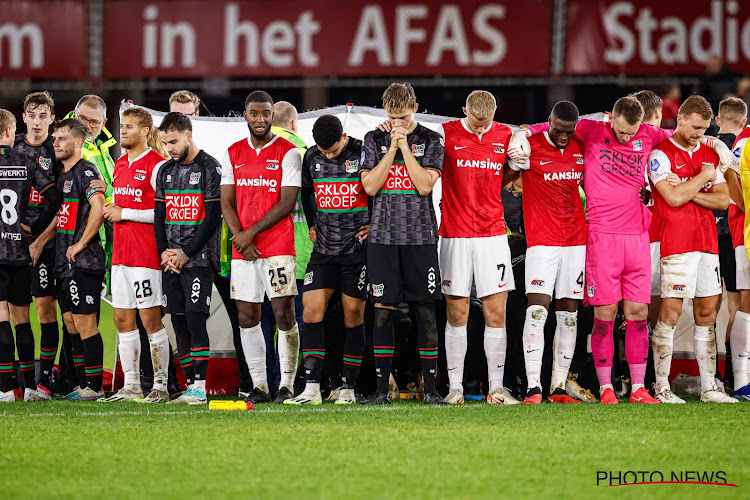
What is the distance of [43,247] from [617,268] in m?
4.06

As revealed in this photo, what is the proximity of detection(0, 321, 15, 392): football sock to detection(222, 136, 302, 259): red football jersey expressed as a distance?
172 cm

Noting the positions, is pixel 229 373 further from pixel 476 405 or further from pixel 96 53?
pixel 96 53

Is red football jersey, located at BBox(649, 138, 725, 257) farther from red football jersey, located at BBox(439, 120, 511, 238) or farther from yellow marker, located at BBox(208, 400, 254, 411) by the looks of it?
yellow marker, located at BBox(208, 400, 254, 411)

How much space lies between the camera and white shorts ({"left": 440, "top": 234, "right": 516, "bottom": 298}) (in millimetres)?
7066

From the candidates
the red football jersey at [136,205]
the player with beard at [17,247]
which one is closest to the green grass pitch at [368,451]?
the player with beard at [17,247]

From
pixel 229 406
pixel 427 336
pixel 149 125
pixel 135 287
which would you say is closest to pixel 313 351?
pixel 229 406

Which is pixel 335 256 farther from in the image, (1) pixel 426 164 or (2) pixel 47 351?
(2) pixel 47 351

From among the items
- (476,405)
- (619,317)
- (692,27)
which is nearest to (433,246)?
(476,405)

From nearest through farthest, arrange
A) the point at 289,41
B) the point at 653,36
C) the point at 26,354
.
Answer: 1. the point at 26,354
2. the point at 653,36
3. the point at 289,41

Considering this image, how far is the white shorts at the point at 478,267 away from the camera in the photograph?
7.07 meters

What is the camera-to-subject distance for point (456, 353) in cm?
712

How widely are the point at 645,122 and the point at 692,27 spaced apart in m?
5.93

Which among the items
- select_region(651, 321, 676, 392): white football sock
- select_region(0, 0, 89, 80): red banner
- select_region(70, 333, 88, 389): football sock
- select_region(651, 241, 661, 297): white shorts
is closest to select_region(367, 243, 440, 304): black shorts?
select_region(651, 321, 676, 392): white football sock

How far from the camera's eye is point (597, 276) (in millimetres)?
7129
